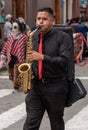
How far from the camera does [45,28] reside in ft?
16.2

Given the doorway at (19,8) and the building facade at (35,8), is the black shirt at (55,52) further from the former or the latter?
the doorway at (19,8)

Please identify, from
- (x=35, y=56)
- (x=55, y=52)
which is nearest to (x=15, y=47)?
(x=55, y=52)

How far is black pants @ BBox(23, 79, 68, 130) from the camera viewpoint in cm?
505

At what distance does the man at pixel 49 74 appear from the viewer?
4914 mm

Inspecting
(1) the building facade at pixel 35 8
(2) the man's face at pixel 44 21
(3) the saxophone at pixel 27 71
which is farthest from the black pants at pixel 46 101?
(1) the building facade at pixel 35 8

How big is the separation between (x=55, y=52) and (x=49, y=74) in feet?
0.79

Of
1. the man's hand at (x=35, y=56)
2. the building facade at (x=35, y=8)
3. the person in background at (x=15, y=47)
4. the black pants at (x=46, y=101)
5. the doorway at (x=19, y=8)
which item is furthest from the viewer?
the doorway at (x=19, y=8)

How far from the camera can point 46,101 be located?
509 cm

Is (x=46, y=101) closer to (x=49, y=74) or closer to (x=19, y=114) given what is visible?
(x=49, y=74)

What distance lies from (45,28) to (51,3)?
25.9 m

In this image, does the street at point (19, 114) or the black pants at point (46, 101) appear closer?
the black pants at point (46, 101)

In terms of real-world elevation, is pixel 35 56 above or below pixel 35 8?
above

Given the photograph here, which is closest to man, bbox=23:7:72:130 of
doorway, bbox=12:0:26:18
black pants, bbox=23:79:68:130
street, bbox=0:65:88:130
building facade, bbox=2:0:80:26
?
black pants, bbox=23:79:68:130

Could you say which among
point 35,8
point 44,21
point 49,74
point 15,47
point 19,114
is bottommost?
point 35,8
